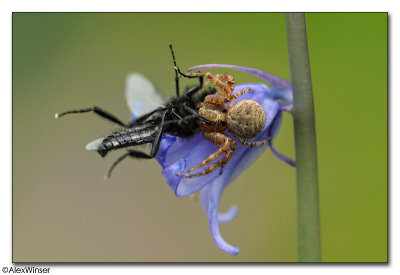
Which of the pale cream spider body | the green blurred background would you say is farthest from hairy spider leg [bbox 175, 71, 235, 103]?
the green blurred background

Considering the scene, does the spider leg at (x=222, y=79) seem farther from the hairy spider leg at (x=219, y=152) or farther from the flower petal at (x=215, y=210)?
the flower petal at (x=215, y=210)

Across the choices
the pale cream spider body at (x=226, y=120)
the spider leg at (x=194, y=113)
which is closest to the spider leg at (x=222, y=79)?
the pale cream spider body at (x=226, y=120)

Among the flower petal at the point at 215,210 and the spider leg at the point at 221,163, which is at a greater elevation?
the spider leg at the point at 221,163

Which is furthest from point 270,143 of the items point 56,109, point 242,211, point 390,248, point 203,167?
point 56,109

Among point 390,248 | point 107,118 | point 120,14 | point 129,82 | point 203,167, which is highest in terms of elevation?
point 120,14

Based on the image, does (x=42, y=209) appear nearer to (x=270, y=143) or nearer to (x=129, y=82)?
(x=129, y=82)

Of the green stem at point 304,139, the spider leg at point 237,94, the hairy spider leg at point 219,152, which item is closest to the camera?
the green stem at point 304,139

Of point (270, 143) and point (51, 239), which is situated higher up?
point (270, 143)
